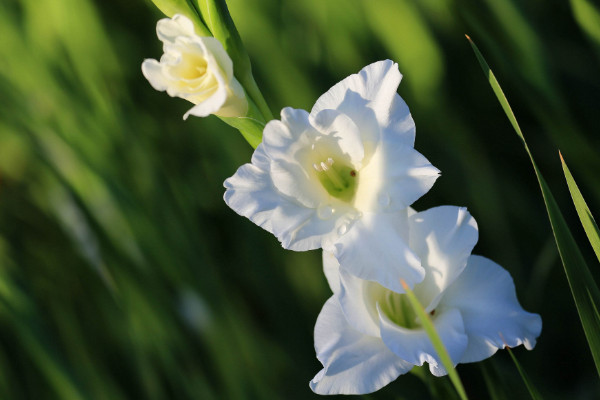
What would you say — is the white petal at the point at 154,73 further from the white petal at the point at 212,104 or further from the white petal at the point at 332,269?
the white petal at the point at 332,269

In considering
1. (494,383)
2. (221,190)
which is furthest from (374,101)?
(221,190)

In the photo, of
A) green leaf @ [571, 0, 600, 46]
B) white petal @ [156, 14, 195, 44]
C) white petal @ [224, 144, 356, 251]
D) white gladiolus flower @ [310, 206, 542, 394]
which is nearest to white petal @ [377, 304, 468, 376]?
white gladiolus flower @ [310, 206, 542, 394]

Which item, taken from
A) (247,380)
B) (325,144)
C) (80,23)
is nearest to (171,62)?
(325,144)

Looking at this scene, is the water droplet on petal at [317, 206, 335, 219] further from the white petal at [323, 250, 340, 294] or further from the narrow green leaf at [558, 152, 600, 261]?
the narrow green leaf at [558, 152, 600, 261]

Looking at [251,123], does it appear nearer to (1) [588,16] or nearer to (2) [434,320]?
(2) [434,320]

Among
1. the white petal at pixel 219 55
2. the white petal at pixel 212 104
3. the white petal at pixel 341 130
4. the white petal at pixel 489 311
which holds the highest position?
the white petal at pixel 219 55

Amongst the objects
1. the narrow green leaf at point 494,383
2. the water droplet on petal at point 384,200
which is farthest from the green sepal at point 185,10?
the narrow green leaf at point 494,383

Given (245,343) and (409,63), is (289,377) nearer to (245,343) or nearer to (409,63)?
(245,343)
